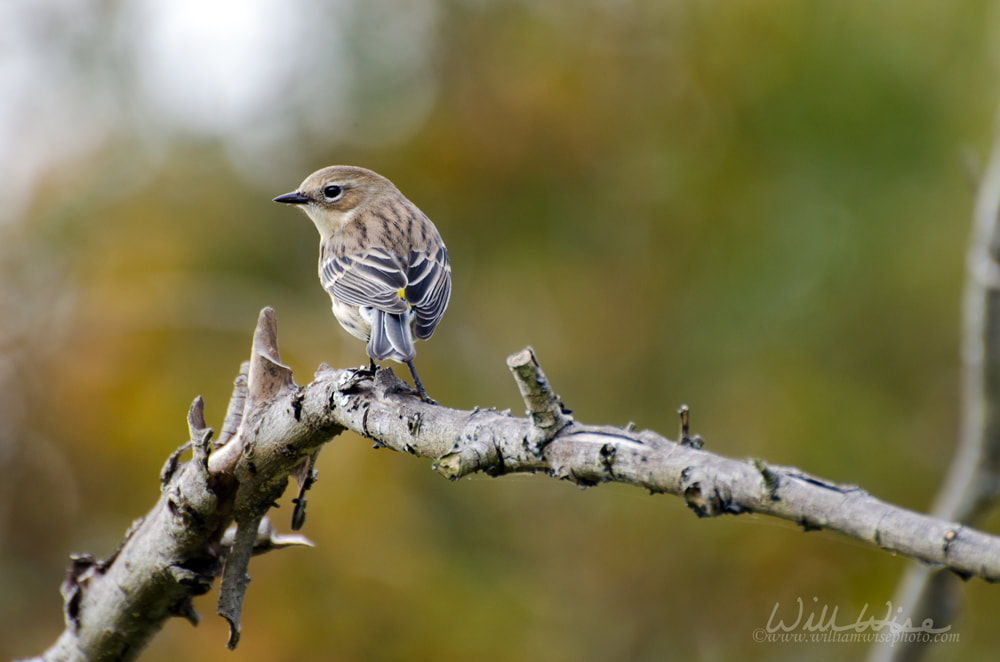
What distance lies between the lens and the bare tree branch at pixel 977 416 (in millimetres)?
3637

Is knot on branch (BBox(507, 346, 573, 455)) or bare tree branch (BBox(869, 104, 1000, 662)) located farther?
bare tree branch (BBox(869, 104, 1000, 662))

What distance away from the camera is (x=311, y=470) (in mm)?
2783

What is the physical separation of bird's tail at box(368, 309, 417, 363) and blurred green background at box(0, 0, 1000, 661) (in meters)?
3.56

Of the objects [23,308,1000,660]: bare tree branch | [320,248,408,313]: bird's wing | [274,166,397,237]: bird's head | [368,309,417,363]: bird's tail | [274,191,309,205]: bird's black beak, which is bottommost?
[23,308,1000,660]: bare tree branch

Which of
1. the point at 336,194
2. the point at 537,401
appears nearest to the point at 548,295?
the point at 336,194

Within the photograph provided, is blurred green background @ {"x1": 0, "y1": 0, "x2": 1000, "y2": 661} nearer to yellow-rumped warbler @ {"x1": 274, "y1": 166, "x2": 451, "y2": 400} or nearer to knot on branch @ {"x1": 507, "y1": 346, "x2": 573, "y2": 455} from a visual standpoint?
yellow-rumped warbler @ {"x1": 274, "y1": 166, "x2": 451, "y2": 400}

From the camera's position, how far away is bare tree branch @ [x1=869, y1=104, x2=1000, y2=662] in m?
3.64

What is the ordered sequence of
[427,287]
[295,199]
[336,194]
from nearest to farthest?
[427,287] < [295,199] < [336,194]

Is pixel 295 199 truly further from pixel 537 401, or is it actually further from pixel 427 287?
pixel 537 401

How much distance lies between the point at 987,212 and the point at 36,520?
8.12m

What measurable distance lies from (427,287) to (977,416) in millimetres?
2792

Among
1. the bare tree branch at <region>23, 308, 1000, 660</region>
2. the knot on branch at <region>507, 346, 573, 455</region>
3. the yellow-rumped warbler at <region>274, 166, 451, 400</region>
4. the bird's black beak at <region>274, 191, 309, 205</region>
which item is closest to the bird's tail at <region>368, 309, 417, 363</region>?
the yellow-rumped warbler at <region>274, 166, 451, 400</region>

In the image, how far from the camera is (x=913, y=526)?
130 cm

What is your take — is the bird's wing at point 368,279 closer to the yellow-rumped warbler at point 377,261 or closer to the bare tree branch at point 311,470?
the yellow-rumped warbler at point 377,261
